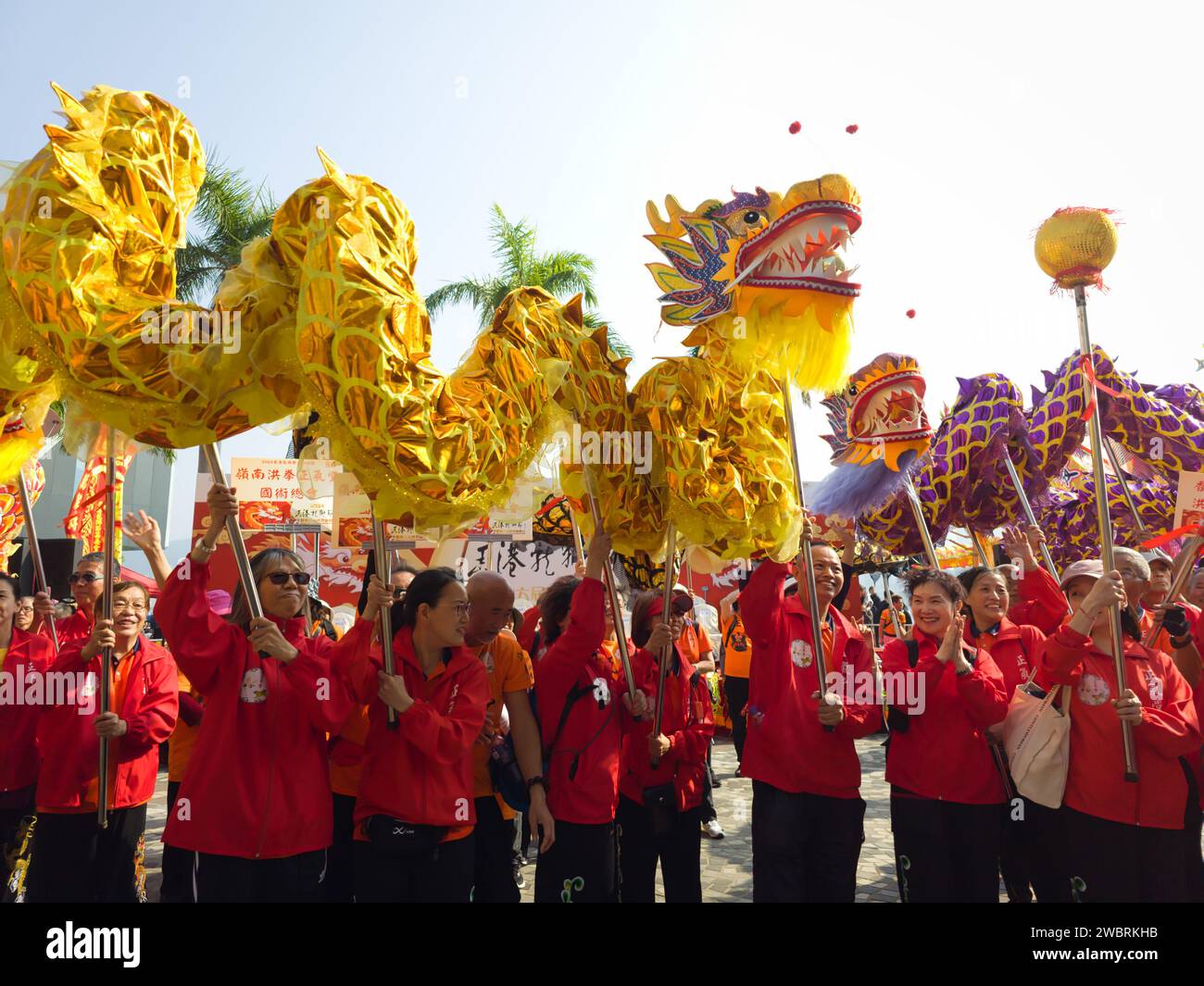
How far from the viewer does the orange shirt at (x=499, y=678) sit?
348cm

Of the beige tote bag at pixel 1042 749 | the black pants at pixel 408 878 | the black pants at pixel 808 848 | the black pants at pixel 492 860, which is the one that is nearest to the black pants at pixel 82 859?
the black pants at pixel 408 878

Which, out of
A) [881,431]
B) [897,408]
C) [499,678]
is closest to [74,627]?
[499,678]

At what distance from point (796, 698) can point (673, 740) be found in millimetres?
543

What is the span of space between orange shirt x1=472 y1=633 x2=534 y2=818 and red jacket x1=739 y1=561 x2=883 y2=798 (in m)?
0.95

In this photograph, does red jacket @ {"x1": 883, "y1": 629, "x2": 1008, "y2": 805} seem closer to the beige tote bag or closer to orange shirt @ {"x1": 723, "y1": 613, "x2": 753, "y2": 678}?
the beige tote bag

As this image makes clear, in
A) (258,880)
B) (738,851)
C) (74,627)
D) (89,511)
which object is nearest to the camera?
(258,880)

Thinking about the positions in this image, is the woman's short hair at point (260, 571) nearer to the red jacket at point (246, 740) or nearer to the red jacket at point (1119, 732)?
the red jacket at point (246, 740)

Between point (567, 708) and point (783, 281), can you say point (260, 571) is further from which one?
point (783, 281)

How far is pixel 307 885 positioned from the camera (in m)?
2.71

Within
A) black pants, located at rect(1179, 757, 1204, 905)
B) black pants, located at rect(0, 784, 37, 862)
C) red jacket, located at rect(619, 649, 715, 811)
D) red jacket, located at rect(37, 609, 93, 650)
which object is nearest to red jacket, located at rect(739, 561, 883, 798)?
red jacket, located at rect(619, 649, 715, 811)

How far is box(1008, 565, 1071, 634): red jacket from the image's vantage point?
183 inches

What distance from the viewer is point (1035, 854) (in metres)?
3.81

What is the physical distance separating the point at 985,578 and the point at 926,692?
90 centimetres

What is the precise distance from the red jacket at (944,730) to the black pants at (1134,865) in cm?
36
